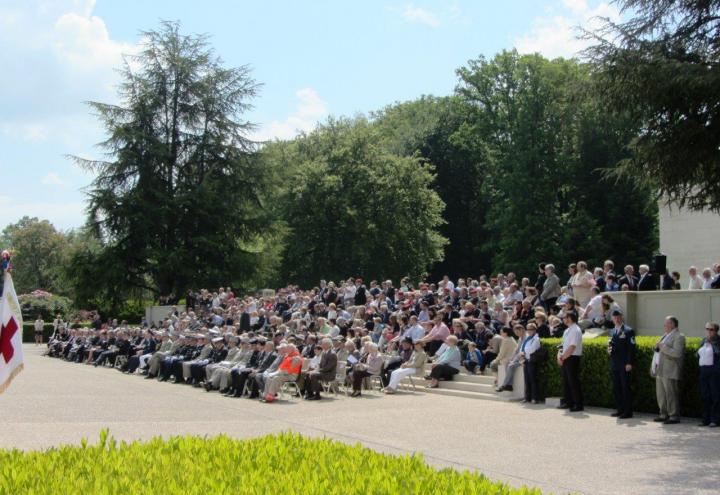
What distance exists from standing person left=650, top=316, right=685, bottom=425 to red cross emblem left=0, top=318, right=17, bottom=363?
10.7 metres

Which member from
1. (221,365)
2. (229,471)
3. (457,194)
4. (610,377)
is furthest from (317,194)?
(229,471)

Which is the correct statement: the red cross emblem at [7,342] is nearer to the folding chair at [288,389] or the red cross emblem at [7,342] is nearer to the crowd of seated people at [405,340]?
the crowd of seated people at [405,340]

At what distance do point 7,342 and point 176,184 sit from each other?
38.7 meters

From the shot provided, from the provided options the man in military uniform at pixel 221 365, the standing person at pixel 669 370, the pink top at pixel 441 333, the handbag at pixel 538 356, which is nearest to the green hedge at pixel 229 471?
the standing person at pixel 669 370

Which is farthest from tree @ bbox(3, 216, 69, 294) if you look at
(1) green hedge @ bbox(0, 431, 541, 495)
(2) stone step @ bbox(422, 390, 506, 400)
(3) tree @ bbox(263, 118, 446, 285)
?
(1) green hedge @ bbox(0, 431, 541, 495)

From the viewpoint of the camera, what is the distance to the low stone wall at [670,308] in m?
17.8

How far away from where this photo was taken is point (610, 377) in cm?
1658

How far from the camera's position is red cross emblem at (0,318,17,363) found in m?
10.4

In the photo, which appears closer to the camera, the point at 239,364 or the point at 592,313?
the point at 592,313

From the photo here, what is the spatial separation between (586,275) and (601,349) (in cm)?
393

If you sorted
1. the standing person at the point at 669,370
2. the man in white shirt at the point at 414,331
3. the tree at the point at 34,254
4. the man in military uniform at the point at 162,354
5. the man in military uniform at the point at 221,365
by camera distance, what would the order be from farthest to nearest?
the tree at the point at 34,254 → the man in military uniform at the point at 162,354 → the man in military uniform at the point at 221,365 → the man in white shirt at the point at 414,331 → the standing person at the point at 669,370

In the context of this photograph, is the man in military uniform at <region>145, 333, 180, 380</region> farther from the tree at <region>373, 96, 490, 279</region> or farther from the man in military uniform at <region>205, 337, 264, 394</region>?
A: the tree at <region>373, 96, 490, 279</region>

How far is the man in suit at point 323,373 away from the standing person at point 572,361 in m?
6.02

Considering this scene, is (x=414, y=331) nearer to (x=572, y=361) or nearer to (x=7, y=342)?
(x=572, y=361)
